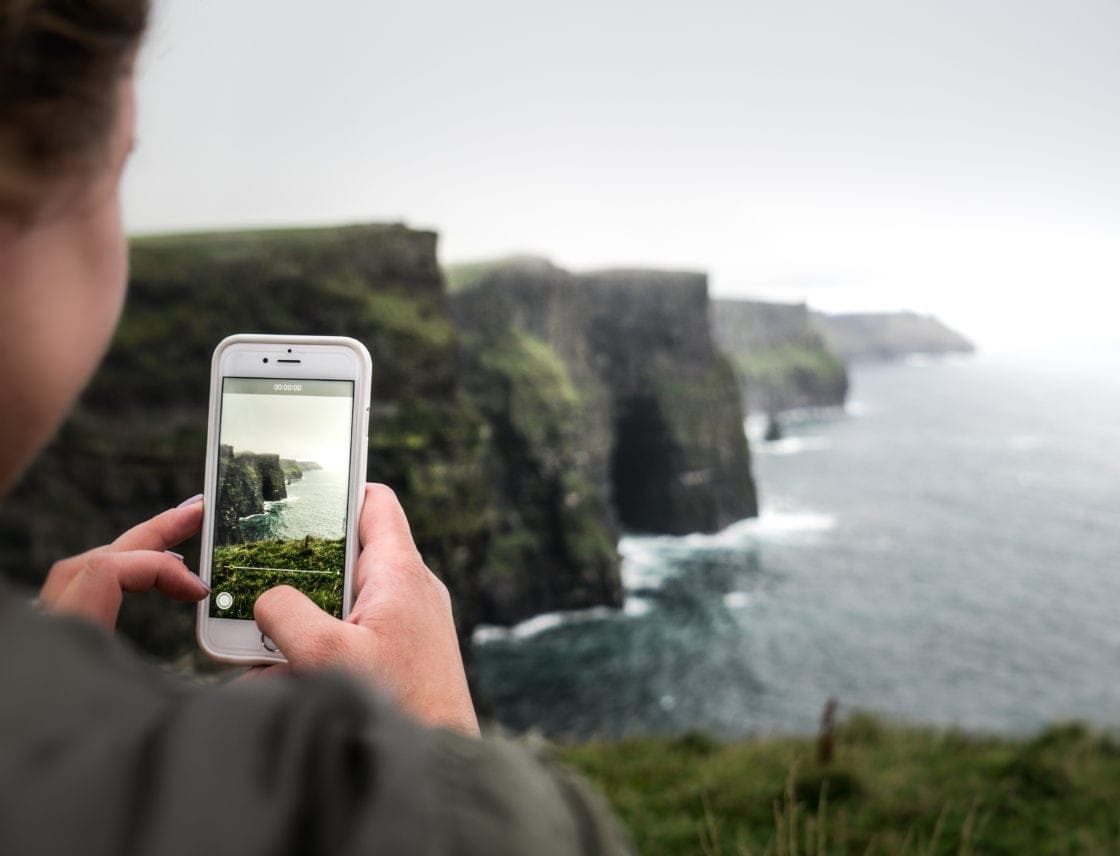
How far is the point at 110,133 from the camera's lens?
2.91 feet

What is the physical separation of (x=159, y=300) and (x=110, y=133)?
114ft

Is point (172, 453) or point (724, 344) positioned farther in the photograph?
point (724, 344)

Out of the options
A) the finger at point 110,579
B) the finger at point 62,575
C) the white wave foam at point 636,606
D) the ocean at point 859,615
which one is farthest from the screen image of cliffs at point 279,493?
the white wave foam at point 636,606

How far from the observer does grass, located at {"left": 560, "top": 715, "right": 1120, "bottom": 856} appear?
21.4ft

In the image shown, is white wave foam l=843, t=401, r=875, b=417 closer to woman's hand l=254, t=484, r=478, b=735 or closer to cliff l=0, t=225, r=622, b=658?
cliff l=0, t=225, r=622, b=658

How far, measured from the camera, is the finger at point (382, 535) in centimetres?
158

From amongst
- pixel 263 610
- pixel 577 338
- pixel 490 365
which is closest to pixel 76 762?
pixel 263 610

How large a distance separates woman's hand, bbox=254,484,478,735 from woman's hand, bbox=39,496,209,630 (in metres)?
0.31

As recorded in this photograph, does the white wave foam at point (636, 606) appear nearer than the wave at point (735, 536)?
Yes

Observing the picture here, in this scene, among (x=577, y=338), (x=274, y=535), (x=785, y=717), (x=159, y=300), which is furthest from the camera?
(x=577, y=338)

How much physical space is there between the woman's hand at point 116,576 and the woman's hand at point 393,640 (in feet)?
1.03

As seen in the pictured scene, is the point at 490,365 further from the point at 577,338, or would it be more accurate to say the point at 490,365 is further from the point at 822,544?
the point at 822,544

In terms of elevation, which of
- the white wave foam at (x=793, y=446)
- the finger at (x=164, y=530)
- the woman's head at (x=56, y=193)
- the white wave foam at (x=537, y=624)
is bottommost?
the white wave foam at (x=537, y=624)

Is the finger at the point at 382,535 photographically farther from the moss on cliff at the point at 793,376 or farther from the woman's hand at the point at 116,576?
the moss on cliff at the point at 793,376
